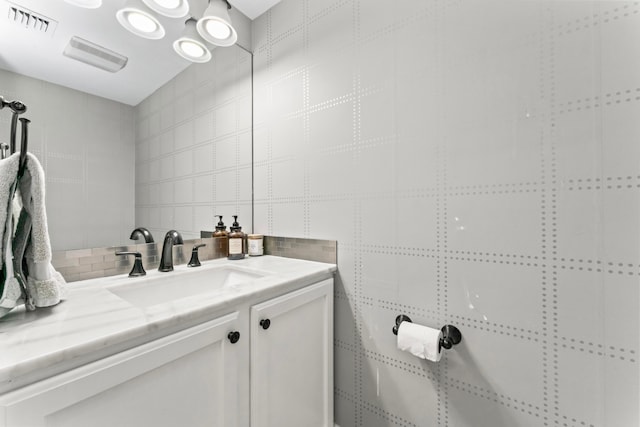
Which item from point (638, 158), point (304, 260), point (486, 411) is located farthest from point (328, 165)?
point (486, 411)

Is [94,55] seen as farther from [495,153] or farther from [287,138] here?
[495,153]

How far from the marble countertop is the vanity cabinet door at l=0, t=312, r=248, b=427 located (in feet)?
0.07

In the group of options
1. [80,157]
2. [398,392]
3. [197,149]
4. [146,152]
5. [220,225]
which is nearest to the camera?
[80,157]

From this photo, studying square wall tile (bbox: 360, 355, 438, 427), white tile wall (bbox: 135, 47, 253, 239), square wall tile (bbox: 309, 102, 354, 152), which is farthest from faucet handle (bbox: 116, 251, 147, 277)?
square wall tile (bbox: 360, 355, 438, 427)

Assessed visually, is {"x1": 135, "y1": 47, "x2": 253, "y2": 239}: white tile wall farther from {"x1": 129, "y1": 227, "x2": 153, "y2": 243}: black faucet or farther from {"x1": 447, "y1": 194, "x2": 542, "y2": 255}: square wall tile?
{"x1": 447, "y1": 194, "x2": 542, "y2": 255}: square wall tile

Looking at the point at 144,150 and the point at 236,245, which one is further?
the point at 236,245

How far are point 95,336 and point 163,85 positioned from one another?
123cm

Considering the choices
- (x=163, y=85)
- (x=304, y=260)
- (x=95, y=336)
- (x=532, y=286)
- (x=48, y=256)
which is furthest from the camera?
(x=304, y=260)

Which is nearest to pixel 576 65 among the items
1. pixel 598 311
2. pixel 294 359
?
pixel 598 311

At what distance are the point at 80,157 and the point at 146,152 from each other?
0.84 ft

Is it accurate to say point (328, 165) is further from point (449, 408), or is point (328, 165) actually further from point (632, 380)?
point (632, 380)

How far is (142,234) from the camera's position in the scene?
1.25 metres

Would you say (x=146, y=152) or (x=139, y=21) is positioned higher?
(x=139, y=21)

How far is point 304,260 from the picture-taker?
4.84ft
